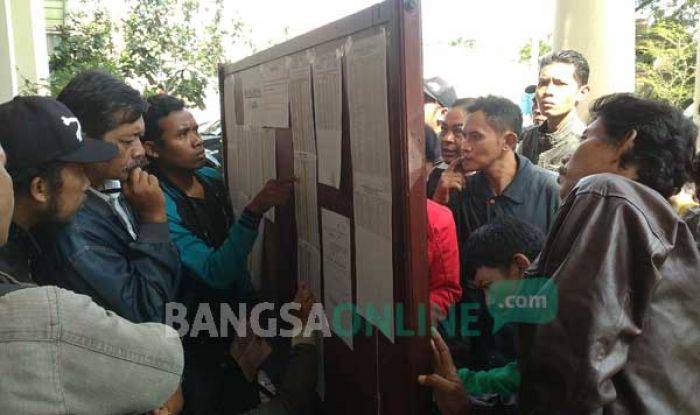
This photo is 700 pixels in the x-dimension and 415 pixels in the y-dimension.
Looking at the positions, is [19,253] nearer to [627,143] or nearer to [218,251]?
[218,251]

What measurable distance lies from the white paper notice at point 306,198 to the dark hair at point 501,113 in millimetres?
1045

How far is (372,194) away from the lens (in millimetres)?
1582

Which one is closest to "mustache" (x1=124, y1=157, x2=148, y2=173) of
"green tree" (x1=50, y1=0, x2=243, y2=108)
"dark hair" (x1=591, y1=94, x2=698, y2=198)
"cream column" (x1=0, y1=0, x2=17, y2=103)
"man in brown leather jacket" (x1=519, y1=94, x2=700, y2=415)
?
"man in brown leather jacket" (x1=519, y1=94, x2=700, y2=415)

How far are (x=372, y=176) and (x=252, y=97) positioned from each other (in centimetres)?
123

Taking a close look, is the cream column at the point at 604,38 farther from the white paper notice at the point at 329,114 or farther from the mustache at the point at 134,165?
the mustache at the point at 134,165

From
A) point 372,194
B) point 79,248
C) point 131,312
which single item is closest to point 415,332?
point 372,194

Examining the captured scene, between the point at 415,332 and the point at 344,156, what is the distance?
559 millimetres

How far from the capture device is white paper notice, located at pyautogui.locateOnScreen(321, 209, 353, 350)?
183 centimetres

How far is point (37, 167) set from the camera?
A: 1.58 metres

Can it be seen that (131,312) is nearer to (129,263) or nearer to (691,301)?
(129,263)

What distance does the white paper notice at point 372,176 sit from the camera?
58.3 inches

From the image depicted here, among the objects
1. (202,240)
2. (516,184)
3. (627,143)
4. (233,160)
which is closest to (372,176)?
(627,143)

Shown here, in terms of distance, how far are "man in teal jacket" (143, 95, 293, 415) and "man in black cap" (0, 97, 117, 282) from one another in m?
0.69

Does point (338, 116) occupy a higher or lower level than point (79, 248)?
higher
